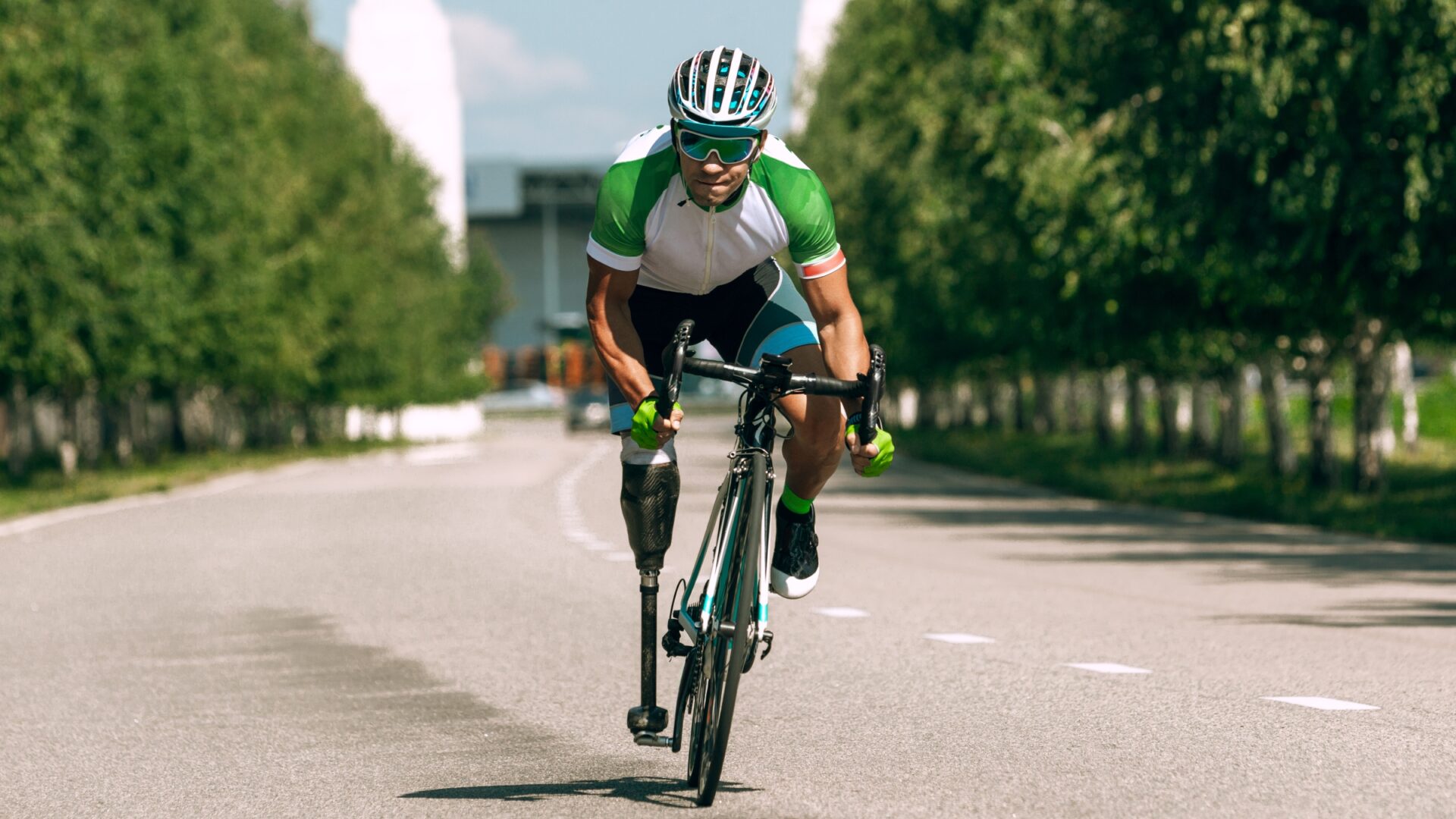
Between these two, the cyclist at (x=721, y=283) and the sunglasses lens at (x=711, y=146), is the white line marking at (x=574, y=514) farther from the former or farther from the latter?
the sunglasses lens at (x=711, y=146)

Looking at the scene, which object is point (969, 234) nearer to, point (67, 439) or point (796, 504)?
point (67, 439)

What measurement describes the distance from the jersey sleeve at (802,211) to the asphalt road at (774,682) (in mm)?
1546

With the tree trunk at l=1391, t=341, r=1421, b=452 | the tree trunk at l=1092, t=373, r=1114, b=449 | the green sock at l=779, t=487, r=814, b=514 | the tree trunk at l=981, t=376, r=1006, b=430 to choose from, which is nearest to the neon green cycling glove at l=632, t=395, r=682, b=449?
the green sock at l=779, t=487, r=814, b=514

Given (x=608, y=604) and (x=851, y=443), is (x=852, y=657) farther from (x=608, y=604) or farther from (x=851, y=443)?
(x=851, y=443)

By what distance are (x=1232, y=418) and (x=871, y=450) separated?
95.5ft

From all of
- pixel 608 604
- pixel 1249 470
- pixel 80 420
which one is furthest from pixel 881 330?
pixel 608 604

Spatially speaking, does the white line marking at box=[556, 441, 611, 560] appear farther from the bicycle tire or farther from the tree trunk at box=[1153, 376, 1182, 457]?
the bicycle tire

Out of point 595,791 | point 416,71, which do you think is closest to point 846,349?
point 595,791

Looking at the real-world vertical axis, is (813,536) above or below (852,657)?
above

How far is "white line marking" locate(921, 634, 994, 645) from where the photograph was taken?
1085cm

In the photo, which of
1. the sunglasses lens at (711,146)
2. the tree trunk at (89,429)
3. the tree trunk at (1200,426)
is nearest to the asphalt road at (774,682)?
the sunglasses lens at (711,146)

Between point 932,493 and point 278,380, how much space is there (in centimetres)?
2475

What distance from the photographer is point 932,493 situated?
3083 cm

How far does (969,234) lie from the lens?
39.9 m
